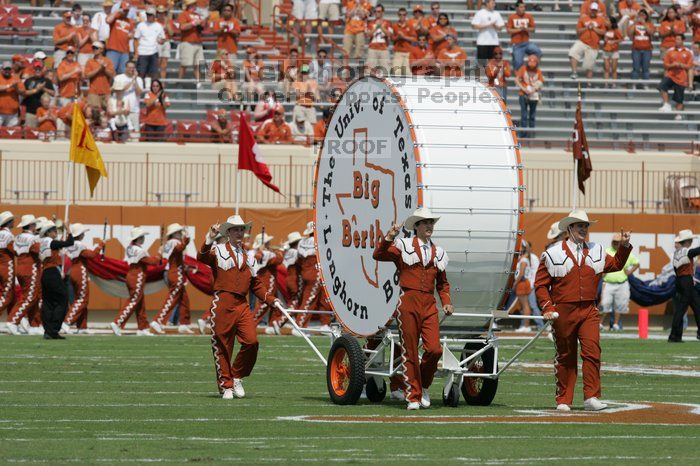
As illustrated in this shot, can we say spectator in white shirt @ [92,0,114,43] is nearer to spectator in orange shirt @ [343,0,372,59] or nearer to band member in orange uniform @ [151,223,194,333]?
spectator in orange shirt @ [343,0,372,59]

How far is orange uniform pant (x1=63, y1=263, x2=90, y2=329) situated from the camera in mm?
26062

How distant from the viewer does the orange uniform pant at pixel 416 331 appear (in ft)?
45.8

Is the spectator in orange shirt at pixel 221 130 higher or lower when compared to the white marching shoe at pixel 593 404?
higher

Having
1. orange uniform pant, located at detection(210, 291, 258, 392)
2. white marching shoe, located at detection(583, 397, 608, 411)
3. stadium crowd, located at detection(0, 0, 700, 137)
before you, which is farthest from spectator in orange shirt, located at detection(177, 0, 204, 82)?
white marching shoe, located at detection(583, 397, 608, 411)

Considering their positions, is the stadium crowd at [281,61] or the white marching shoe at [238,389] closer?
the white marching shoe at [238,389]

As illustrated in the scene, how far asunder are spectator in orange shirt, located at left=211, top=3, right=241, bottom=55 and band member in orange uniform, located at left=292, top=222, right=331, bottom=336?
8.12 metres

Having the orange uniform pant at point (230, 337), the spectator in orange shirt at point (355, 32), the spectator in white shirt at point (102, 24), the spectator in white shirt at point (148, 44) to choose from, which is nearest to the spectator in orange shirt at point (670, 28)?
the spectator in orange shirt at point (355, 32)

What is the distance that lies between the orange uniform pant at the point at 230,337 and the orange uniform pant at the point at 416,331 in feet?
5.99

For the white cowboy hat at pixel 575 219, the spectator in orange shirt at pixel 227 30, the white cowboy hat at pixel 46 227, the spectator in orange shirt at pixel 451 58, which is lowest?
the white cowboy hat at pixel 46 227

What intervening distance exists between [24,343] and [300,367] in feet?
18.2

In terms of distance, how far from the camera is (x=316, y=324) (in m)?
29.9

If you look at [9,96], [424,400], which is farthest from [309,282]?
[424,400]

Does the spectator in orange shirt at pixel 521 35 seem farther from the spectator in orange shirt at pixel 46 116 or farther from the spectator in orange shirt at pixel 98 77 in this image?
the spectator in orange shirt at pixel 46 116

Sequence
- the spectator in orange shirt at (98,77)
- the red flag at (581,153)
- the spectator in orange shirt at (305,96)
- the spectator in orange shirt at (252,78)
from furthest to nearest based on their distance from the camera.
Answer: the spectator in orange shirt at (252,78), the spectator in orange shirt at (305,96), the spectator in orange shirt at (98,77), the red flag at (581,153)
